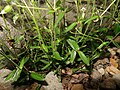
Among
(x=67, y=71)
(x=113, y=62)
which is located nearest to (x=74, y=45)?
(x=67, y=71)

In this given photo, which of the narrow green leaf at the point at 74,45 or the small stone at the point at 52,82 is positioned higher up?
the narrow green leaf at the point at 74,45

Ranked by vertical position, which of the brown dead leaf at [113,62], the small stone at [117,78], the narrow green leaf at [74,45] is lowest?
the small stone at [117,78]

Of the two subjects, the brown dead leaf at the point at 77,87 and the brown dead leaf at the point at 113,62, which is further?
the brown dead leaf at the point at 113,62

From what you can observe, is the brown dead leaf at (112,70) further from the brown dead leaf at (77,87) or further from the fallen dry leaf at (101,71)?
the brown dead leaf at (77,87)

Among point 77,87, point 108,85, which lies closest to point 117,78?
point 108,85

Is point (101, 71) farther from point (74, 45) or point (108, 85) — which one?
point (74, 45)

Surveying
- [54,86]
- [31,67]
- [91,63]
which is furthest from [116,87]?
[31,67]

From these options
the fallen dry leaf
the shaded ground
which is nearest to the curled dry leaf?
the shaded ground

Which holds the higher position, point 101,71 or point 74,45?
point 74,45

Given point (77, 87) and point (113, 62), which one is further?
point (113, 62)

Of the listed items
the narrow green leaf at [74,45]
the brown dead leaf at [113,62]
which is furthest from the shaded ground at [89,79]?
the narrow green leaf at [74,45]

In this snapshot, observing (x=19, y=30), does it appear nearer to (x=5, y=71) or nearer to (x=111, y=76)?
(x=5, y=71)
